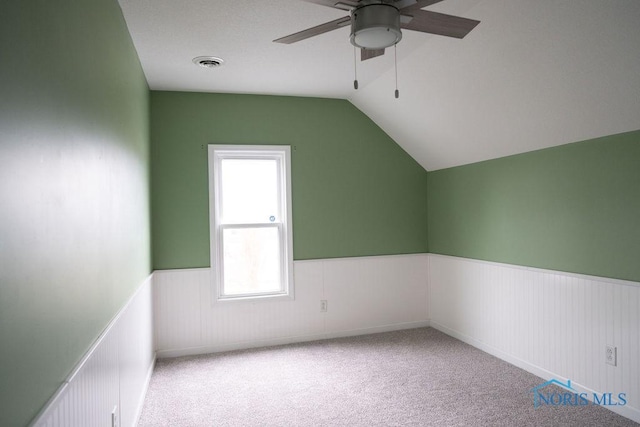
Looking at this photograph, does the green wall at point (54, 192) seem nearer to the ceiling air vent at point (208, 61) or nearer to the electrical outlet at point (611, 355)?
the ceiling air vent at point (208, 61)

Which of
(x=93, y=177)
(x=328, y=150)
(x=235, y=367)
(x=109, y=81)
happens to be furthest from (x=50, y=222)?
(x=328, y=150)

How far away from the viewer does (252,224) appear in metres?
4.36

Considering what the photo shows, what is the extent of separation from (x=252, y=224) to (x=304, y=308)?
3.48ft

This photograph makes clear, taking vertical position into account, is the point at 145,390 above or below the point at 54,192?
below

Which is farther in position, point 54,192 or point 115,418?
point 115,418

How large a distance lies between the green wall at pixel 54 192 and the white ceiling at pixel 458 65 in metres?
0.80

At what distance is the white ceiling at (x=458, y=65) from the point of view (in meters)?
2.37

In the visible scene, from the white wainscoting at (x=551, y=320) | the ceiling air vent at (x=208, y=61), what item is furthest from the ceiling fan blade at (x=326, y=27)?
A: the white wainscoting at (x=551, y=320)

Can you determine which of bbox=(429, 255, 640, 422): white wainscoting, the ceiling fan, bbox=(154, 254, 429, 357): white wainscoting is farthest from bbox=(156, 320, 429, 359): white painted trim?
the ceiling fan

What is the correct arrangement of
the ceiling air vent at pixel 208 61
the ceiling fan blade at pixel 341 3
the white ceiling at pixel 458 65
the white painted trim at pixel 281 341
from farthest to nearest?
the white painted trim at pixel 281 341
the ceiling air vent at pixel 208 61
the white ceiling at pixel 458 65
the ceiling fan blade at pixel 341 3

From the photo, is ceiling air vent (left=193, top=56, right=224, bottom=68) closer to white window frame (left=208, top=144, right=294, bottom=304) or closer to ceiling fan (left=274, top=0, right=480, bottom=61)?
white window frame (left=208, top=144, right=294, bottom=304)

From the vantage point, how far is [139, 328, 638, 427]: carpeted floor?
2.75 metres

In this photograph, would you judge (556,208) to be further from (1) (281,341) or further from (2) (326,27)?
(1) (281,341)

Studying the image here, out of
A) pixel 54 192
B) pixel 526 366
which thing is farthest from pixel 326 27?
pixel 526 366
